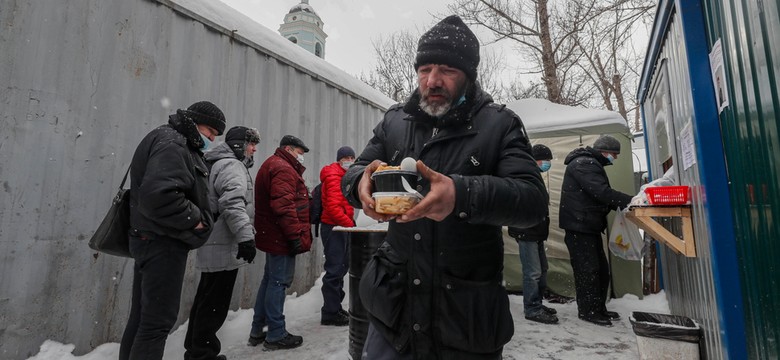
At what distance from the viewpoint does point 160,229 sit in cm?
239

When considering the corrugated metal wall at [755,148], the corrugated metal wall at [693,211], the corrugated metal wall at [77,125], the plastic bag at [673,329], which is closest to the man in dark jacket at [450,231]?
the corrugated metal wall at [755,148]

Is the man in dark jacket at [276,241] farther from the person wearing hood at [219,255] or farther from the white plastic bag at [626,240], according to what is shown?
the white plastic bag at [626,240]

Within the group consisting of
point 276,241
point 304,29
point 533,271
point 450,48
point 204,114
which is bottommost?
point 533,271

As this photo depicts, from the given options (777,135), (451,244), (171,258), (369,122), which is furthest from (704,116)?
(369,122)

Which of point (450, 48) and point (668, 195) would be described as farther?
point (668, 195)

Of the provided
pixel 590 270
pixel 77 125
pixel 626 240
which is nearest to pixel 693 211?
pixel 590 270

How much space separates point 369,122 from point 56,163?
15.5 feet

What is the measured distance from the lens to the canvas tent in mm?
5461

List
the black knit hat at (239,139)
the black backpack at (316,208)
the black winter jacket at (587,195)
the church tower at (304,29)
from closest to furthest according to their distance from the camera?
1. the black knit hat at (239,139)
2. the black winter jacket at (587,195)
3. the black backpack at (316,208)
4. the church tower at (304,29)

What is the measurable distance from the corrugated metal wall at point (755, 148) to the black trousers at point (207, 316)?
11.2ft

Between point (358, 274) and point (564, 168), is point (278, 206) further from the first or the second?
point (564, 168)

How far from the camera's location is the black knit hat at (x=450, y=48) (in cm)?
146

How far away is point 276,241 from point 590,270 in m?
3.58

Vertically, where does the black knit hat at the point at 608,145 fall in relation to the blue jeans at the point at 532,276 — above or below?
above
